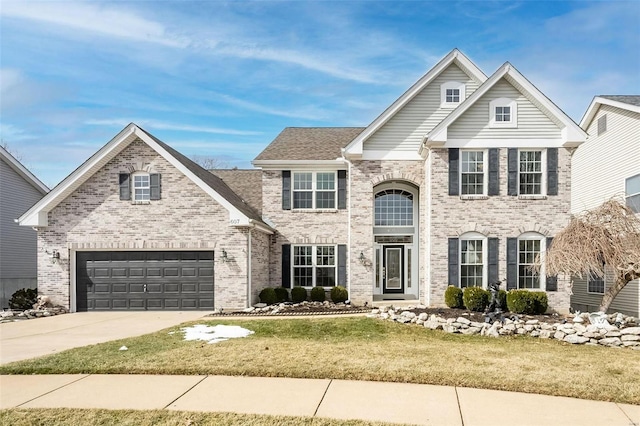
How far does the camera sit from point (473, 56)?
1925 centimetres

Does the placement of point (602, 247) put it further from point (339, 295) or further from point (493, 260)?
point (339, 295)

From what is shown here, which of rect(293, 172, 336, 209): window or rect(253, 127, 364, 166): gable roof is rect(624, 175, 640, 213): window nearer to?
→ rect(253, 127, 364, 166): gable roof

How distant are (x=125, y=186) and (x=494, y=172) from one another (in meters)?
13.1

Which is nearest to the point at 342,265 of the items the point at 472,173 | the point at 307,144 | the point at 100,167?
the point at 307,144

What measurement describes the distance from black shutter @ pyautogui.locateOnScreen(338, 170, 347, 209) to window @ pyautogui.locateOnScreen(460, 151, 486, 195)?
191 inches

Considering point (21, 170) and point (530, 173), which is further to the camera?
point (21, 170)

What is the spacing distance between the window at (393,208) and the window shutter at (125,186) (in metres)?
9.60

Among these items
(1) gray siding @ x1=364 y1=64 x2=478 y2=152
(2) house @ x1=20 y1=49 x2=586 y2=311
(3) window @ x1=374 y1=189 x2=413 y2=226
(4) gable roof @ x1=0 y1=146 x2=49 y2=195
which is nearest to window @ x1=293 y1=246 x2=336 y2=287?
(2) house @ x1=20 y1=49 x2=586 y2=311

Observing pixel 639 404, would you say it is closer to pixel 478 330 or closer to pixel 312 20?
pixel 478 330

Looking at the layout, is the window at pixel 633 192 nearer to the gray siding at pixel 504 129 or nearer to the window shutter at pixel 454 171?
the gray siding at pixel 504 129

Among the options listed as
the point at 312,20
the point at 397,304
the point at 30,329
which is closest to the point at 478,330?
the point at 397,304

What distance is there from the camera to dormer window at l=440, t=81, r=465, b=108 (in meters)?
19.3

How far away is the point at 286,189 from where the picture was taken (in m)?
20.5

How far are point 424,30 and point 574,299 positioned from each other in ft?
47.6
